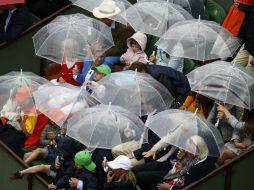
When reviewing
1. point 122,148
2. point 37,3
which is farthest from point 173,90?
point 37,3

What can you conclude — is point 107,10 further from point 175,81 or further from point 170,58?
point 175,81

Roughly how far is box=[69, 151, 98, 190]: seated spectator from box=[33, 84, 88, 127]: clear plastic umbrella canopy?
2.24ft

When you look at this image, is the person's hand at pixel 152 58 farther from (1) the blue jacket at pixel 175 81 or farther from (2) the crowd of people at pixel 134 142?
(1) the blue jacket at pixel 175 81

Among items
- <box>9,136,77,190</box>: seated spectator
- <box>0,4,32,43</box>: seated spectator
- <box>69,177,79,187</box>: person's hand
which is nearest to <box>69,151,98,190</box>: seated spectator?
<box>69,177,79,187</box>: person's hand

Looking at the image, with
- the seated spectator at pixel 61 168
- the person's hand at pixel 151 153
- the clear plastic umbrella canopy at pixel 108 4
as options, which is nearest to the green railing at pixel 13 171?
the seated spectator at pixel 61 168

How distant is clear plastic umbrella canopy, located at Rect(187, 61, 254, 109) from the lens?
12.5 metres

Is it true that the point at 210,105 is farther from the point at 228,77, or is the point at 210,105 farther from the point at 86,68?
the point at 86,68

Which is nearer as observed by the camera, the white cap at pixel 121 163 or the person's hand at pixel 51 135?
the white cap at pixel 121 163

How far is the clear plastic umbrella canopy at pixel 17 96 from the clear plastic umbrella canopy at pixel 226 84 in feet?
7.07

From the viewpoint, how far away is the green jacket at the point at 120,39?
1490 cm

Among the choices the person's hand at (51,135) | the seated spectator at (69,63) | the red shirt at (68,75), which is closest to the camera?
the person's hand at (51,135)

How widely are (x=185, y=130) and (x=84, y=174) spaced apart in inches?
55.8

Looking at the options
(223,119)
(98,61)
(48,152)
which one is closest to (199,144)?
(223,119)

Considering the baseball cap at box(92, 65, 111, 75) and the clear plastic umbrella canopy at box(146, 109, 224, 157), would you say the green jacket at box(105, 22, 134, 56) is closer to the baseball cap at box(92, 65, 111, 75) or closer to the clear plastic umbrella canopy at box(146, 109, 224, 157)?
the baseball cap at box(92, 65, 111, 75)
